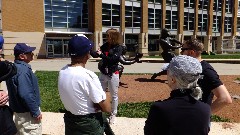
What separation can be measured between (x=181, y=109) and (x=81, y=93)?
1137mm

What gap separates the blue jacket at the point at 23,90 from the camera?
3568mm

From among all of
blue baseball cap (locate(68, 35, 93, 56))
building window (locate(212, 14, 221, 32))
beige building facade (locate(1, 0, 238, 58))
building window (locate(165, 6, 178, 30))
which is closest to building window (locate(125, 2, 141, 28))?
beige building facade (locate(1, 0, 238, 58))

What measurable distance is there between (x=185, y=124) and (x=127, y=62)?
5.16 metres

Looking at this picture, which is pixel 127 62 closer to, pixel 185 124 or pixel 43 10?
pixel 185 124

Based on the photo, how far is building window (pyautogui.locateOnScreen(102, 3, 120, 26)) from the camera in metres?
40.2

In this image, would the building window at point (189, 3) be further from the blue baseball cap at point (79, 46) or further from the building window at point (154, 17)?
the blue baseball cap at point (79, 46)

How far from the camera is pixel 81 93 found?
9.35 ft

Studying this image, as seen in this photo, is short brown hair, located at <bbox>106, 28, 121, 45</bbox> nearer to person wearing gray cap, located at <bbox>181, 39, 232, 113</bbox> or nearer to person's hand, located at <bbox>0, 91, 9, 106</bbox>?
person wearing gray cap, located at <bbox>181, 39, 232, 113</bbox>

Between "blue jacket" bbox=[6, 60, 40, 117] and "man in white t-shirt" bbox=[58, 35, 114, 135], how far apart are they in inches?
32.2

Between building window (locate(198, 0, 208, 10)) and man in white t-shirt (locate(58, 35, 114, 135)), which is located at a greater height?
building window (locate(198, 0, 208, 10))

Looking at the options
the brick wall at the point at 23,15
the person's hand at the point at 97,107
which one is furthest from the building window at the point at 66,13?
the person's hand at the point at 97,107

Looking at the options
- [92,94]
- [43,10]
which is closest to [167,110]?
[92,94]

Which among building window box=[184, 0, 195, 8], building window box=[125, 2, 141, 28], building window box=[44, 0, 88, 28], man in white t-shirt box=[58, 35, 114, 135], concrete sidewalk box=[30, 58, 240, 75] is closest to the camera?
man in white t-shirt box=[58, 35, 114, 135]

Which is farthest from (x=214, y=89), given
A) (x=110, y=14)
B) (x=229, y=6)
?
(x=229, y=6)
